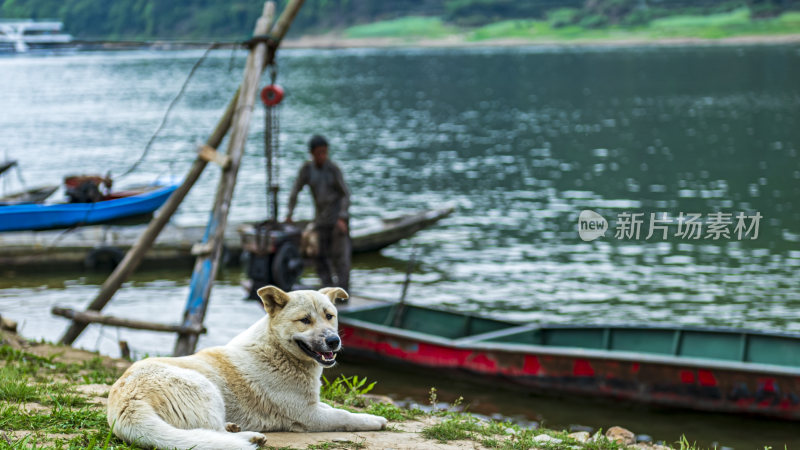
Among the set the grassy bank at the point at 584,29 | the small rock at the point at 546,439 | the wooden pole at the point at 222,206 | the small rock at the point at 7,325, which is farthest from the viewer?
the grassy bank at the point at 584,29

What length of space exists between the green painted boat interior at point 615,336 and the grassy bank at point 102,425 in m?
3.41

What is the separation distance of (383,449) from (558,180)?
1028 inches

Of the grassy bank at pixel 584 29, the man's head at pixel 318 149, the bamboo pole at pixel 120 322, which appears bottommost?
the bamboo pole at pixel 120 322

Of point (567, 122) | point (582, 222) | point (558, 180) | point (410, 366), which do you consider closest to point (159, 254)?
point (410, 366)

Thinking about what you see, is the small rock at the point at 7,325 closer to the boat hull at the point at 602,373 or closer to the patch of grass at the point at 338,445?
the boat hull at the point at 602,373

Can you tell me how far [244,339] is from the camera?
6559 millimetres

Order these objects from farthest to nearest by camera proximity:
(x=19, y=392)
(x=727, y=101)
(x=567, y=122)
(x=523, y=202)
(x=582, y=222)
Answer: (x=727, y=101) < (x=567, y=122) < (x=523, y=202) < (x=582, y=222) < (x=19, y=392)

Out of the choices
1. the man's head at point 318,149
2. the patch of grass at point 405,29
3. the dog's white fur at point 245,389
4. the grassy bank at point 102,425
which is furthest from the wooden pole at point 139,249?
the patch of grass at point 405,29

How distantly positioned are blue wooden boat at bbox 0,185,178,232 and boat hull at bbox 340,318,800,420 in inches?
417

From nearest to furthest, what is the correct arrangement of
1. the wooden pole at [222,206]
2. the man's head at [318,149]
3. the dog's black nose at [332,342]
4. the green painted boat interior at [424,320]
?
1. the dog's black nose at [332,342]
2. the wooden pole at [222,206]
3. the man's head at [318,149]
4. the green painted boat interior at [424,320]

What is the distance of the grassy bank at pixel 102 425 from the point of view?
6000 millimetres

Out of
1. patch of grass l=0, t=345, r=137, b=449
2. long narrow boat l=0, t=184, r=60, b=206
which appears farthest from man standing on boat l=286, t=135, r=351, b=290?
long narrow boat l=0, t=184, r=60, b=206

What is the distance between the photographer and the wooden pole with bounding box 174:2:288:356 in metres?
10.8

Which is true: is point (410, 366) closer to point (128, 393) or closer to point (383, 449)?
point (383, 449)
